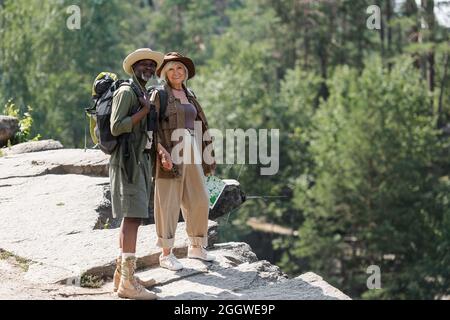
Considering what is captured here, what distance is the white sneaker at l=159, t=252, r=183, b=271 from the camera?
293 inches

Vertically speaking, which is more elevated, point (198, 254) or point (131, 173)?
point (131, 173)

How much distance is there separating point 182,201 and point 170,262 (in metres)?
0.55

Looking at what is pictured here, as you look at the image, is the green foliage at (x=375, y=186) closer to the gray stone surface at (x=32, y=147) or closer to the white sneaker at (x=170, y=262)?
the gray stone surface at (x=32, y=147)

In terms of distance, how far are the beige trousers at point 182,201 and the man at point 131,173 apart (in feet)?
2.32

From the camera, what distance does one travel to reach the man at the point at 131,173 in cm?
655

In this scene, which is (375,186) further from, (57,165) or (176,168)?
(176,168)

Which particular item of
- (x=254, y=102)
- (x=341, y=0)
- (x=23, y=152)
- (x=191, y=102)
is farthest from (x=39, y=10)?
(x=191, y=102)

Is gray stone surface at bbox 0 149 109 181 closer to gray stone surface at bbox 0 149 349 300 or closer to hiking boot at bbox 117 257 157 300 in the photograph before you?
gray stone surface at bbox 0 149 349 300

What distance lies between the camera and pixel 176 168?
735cm

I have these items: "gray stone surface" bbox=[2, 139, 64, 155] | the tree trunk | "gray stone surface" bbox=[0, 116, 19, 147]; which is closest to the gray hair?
"gray stone surface" bbox=[2, 139, 64, 155]

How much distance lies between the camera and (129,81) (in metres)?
6.63

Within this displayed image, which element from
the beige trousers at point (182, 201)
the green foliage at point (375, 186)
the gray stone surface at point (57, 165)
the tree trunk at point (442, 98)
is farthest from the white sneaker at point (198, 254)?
the tree trunk at point (442, 98)

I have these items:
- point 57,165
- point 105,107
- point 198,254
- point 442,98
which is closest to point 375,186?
point 442,98
